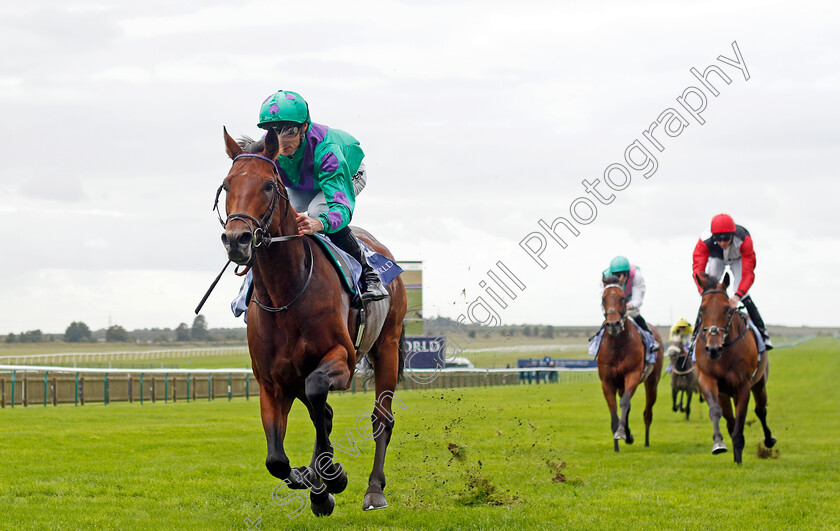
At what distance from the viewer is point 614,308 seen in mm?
13445

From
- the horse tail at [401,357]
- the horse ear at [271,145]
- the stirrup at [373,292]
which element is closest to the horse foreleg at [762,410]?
the horse tail at [401,357]

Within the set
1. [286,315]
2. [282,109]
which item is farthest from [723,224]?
[286,315]

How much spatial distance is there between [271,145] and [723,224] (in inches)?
305

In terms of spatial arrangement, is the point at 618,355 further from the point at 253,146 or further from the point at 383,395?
the point at 253,146

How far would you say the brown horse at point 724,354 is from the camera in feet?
37.3

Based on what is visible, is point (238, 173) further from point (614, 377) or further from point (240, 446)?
point (614, 377)

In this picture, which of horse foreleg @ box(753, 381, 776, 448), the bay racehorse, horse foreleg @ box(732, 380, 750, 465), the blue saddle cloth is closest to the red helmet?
horse foreleg @ box(732, 380, 750, 465)

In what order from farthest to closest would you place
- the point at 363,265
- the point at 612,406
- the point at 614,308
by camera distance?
1. the point at 612,406
2. the point at 614,308
3. the point at 363,265

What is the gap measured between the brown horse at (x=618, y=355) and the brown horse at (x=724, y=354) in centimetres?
162

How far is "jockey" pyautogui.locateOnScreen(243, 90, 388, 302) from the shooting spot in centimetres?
613

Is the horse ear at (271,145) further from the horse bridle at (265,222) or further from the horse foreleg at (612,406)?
the horse foreleg at (612,406)

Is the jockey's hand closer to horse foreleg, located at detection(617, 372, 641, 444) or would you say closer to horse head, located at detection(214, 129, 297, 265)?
horse head, located at detection(214, 129, 297, 265)

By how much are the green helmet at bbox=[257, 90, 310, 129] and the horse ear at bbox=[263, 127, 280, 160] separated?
1.69ft

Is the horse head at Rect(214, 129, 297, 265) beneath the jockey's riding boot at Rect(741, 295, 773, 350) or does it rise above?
above
